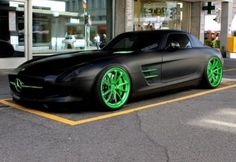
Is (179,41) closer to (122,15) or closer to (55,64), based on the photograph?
(55,64)

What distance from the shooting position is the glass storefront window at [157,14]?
1551 cm

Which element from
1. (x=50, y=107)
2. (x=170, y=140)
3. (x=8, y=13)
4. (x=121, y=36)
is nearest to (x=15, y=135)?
(x=50, y=107)

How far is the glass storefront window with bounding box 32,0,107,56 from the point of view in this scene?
1215 centimetres

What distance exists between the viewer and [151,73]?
5.87 metres

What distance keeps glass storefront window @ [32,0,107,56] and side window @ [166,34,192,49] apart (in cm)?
634

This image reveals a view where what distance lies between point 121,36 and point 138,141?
350 cm

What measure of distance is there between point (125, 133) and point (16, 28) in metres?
7.90

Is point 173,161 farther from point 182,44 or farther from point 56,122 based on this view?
point 182,44

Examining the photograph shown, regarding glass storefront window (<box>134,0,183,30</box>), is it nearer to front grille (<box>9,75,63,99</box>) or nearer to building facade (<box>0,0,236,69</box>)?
building facade (<box>0,0,236,69</box>)

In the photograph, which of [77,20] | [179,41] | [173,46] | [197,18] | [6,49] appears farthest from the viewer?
[197,18]

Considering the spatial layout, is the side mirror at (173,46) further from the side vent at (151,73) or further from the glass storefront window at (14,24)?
the glass storefront window at (14,24)

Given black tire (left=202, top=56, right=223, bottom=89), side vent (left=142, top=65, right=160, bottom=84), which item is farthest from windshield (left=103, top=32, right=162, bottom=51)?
black tire (left=202, top=56, right=223, bottom=89)

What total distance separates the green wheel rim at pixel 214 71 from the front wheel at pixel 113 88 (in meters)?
2.41

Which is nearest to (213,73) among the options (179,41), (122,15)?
(179,41)
